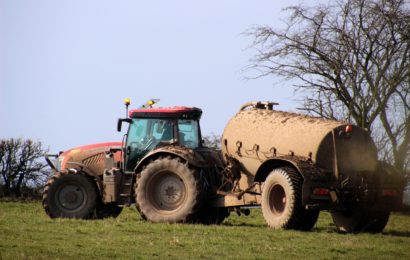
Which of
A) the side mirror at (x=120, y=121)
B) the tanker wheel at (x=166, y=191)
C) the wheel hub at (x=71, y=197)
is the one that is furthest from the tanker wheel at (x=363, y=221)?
the wheel hub at (x=71, y=197)

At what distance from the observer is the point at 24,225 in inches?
737

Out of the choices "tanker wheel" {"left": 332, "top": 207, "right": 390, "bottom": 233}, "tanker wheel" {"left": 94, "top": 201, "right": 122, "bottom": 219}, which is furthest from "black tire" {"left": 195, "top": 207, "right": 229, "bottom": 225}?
"tanker wheel" {"left": 332, "top": 207, "right": 390, "bottom": 233}

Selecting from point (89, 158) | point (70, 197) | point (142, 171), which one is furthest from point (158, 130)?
point (70, 197)

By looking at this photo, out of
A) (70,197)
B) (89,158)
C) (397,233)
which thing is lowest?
(397,233)

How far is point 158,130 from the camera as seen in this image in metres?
21.3

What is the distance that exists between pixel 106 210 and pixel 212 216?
2688mm

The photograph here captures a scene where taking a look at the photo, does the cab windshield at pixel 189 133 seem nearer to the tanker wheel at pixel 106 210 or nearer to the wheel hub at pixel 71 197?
the tanker wheel at pixel 106 210

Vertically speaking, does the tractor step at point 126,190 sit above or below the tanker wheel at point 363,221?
above

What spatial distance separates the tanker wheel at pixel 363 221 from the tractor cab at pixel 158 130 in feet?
13.4

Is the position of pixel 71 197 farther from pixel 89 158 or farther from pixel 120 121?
pixel 120 121

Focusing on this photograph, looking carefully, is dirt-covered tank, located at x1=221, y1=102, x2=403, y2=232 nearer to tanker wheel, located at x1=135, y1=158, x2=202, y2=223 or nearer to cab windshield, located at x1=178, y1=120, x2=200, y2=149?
tanker wheel, located at x1=135, y1=158, x2=202, y2=223

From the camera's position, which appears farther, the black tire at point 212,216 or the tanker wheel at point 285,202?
the black tire at point 212,216

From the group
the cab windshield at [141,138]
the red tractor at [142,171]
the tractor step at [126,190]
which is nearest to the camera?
the red tractor at [142,171]

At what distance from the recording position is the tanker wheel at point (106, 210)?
72.1 feet
